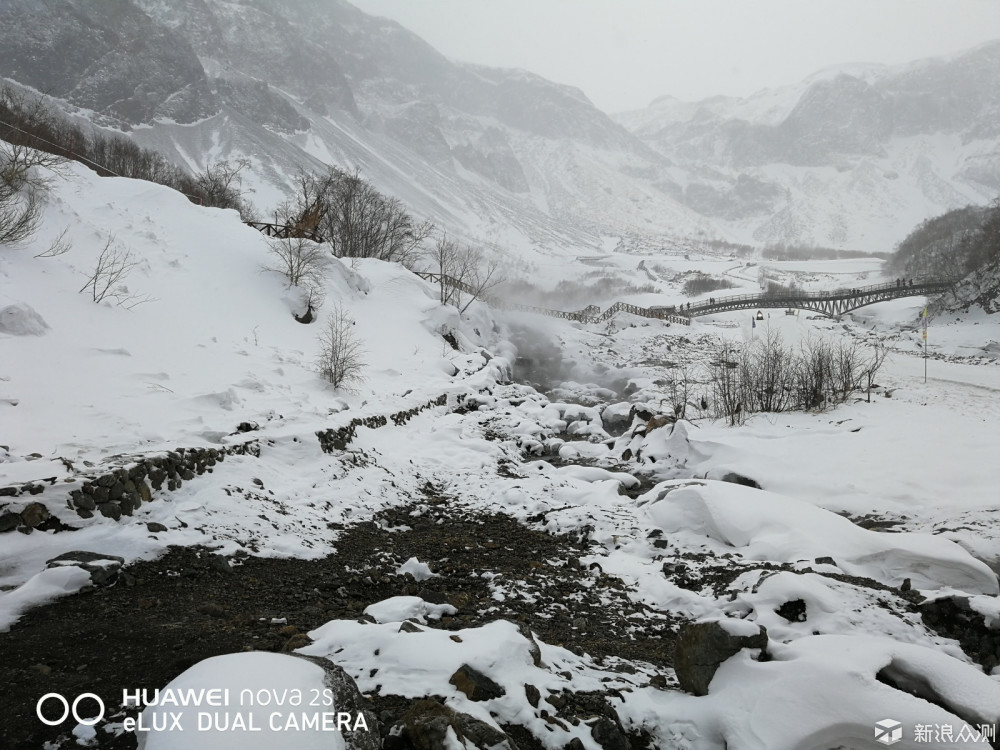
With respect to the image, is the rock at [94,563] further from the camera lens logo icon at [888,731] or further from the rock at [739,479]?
the rock at [739,479]

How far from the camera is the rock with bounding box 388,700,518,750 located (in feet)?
9.59

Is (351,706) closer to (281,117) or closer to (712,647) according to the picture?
(712,647)

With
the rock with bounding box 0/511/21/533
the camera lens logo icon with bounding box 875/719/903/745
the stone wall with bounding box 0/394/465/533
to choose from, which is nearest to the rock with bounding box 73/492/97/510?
the stone wall with bounding box 0/394/465/533

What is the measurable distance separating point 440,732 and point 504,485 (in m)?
8.25

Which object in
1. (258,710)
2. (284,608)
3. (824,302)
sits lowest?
(284,608)

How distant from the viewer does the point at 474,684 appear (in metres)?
3.54

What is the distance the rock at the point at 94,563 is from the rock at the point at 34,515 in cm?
47

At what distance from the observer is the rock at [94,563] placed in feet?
15.8

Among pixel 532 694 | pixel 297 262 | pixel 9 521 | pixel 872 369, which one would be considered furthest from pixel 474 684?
pixel 297 262

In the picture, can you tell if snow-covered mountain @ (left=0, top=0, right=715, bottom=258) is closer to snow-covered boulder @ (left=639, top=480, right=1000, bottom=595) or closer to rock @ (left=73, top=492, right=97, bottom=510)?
rock @ (left=73, top=492, right=97, bottom=510)

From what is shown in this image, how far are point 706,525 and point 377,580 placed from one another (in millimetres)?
5453

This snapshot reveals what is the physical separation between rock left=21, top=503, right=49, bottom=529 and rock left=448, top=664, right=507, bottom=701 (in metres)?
4.71

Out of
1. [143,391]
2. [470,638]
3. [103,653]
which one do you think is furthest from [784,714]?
[143,391]

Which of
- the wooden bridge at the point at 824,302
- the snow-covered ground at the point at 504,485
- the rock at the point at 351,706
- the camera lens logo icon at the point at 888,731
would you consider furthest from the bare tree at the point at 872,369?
the wooden bridge at the point at 824,302
